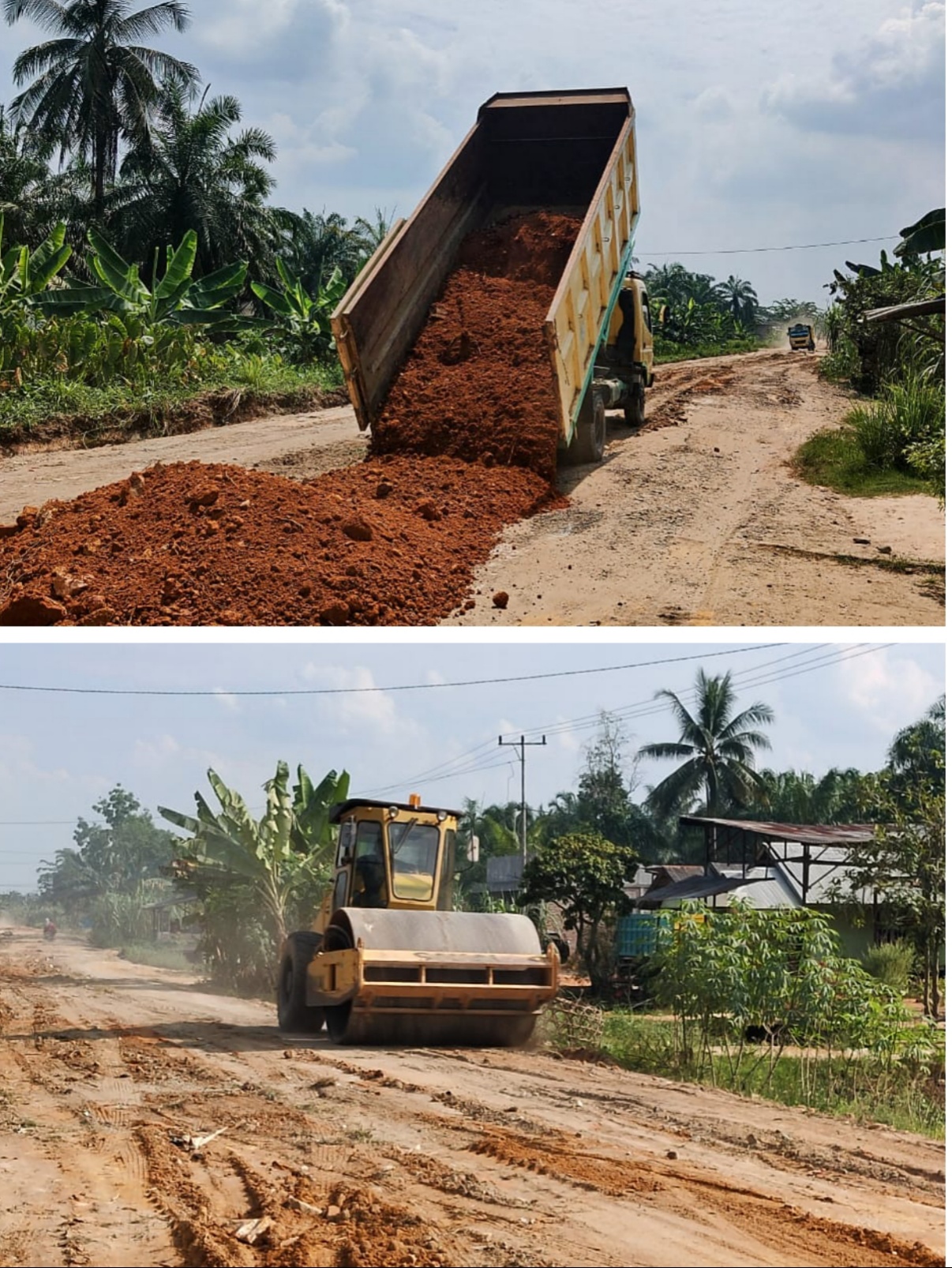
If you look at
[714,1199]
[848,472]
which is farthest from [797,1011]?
[848,472]

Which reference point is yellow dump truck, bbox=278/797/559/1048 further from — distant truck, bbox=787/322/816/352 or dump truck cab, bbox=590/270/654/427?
distant truck, bbox=787/322/816/352

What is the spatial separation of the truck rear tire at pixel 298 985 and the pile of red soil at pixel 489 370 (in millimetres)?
4878

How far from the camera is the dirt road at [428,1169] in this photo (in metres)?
4.74

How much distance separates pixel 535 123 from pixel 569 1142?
11083 mm

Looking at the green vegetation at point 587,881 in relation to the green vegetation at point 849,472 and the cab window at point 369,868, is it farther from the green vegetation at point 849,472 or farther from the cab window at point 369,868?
the cab window at point 369,868

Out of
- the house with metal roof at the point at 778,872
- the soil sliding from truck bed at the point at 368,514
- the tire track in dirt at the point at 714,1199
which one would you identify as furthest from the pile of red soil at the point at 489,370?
the house with metal roof at the point at 778,872

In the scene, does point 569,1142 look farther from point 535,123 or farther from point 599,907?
point 599,907

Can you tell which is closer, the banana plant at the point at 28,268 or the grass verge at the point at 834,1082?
the grass verge at the point at 834,1082

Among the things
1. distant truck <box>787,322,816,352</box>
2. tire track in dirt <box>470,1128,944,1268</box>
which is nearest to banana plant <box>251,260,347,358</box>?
tire track in dirt <box>470,1128,944,1268</box>

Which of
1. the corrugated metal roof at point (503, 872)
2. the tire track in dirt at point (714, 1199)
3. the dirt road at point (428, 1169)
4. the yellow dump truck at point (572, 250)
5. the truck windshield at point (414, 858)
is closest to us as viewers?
the tire track in dirt at point (714, 1199)

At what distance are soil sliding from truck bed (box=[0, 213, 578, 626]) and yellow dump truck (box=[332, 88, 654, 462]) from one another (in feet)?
0.96

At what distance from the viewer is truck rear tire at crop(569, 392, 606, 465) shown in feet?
42.4

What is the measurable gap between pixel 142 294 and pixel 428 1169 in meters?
16.8

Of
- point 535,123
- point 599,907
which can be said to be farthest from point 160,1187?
point 599,907
